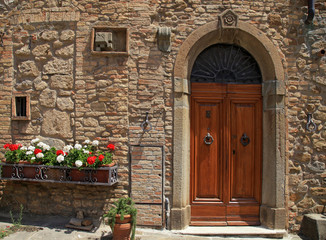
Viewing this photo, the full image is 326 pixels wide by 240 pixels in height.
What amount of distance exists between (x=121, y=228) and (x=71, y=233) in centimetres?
89

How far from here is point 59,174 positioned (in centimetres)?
421

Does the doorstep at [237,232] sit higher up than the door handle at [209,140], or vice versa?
the door handle at [209,140]

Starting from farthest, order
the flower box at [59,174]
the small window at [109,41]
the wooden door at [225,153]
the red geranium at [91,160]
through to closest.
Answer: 1. the wooden door at [225,153]
2. the small window at [109,41]
3. the flower box at [59,174]
4. the red geranium at [91,160]

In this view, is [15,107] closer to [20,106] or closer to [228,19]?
[20,106]

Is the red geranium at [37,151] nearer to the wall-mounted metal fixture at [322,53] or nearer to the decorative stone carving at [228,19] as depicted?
the decorative stone carving at [228,19]

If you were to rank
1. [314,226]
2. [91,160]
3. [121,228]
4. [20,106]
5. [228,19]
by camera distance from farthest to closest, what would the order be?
[20,106] < [228,19] < [314,226] < [91,160] < [121,228]

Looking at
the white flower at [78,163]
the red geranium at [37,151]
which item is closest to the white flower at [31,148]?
the red geranium at [37,151]

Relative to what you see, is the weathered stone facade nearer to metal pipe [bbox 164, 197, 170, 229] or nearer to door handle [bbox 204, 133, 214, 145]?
metal pipe [bbox 164, 197, 170, 229]

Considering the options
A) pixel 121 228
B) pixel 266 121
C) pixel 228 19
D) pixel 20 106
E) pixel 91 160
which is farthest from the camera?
pixel 20 106

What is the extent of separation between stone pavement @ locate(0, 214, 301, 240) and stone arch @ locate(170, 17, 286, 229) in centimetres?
22

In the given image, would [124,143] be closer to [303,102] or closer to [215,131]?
[215,131]

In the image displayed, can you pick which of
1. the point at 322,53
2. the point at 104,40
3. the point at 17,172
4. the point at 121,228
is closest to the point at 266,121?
the point at 322,53

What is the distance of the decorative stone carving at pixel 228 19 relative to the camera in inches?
176

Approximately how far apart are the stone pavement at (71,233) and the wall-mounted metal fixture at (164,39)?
9.96 ft
